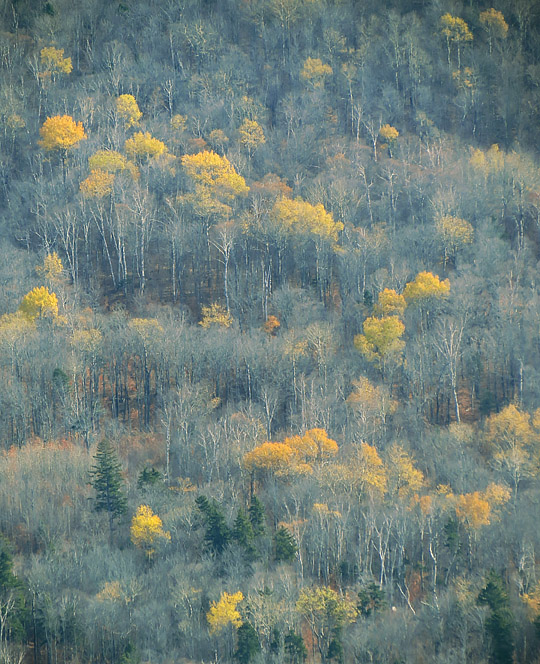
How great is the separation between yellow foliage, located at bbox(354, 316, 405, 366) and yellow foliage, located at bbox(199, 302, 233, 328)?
1223 cm

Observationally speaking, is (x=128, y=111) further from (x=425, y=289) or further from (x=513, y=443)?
(x=513, y=443)

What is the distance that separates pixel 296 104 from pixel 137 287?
37750 mm

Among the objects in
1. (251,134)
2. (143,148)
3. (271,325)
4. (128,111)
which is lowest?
(271,325)

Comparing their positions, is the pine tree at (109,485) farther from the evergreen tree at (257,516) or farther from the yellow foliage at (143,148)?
the yellow foliage at (143,148)

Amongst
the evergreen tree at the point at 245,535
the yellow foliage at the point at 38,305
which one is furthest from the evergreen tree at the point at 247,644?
the yellow foliage at the point at 38,305

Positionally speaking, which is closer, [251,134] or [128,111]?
[251,134]

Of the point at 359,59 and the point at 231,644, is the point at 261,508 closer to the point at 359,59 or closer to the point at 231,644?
the point at 231,644

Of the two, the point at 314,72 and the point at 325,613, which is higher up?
the point at 314,72

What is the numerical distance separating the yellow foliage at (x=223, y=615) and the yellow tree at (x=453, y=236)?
44055 millimetres

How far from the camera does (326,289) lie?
9775 centimetres

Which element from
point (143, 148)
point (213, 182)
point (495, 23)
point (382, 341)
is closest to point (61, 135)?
point (143, 148)

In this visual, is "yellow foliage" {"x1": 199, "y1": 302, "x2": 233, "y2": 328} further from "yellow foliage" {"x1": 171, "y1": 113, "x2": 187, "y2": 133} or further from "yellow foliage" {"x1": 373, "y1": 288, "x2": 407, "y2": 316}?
"yellow foliage" {"x1": 171, "y1": 113, "x2": 187, "y2": 133}

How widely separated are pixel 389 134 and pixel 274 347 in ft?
139

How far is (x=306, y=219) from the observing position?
99.5 meters
